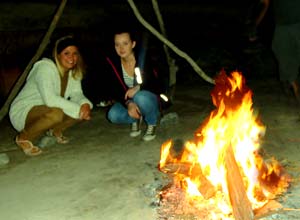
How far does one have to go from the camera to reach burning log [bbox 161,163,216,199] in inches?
138

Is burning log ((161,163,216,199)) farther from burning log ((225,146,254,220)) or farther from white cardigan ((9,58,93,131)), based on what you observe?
white cardigan ((9,58,93,131))

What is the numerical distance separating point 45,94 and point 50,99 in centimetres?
8

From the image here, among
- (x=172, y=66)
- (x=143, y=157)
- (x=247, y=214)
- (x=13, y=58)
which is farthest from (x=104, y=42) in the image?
(x=247, y=214)

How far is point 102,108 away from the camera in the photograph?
22.9 ft

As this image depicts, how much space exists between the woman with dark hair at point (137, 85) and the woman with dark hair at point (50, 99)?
0.45 metres

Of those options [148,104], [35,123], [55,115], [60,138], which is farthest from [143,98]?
[35,123]

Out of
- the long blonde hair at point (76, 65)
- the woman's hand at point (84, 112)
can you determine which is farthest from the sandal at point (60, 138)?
the long blonde hair at point (76, 65)

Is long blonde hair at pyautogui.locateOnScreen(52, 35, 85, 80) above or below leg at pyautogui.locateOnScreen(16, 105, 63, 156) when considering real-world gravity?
above

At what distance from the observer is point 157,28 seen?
27.4 ft

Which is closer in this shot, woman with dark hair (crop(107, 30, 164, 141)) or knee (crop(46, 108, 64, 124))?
knee (crop(46, 108, 64, 124))

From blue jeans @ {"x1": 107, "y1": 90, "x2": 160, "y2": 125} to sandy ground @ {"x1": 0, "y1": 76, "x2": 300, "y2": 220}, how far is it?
23 centimetres

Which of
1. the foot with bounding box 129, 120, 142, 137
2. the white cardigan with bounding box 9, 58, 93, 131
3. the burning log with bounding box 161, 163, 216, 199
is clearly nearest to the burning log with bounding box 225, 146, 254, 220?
the burning log with bounding box 161, 163, 216, 199

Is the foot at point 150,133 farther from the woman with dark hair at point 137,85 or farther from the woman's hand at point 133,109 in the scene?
the woman's hand at point 133,109

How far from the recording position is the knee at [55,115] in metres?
5.05
